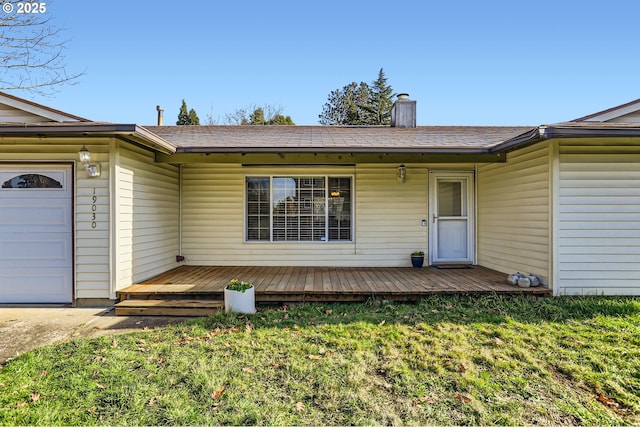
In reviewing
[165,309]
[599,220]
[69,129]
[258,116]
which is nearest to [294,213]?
[165,309]

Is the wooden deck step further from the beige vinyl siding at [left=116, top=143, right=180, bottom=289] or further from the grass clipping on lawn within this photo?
the beige vinyl siding at [left=116, top=143, right=180, bottom=289]

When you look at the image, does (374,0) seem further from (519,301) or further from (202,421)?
(202,421)

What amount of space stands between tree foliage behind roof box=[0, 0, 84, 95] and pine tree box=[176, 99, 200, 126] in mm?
16913

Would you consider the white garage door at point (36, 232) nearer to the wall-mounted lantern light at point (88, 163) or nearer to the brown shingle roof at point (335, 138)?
Result: the wall-mounted lantern light at point (88, 163)

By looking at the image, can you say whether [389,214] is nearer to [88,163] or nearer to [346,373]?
[346,373]

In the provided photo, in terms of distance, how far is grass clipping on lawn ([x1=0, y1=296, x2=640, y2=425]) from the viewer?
2.24 metres

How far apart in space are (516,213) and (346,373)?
14.5ft

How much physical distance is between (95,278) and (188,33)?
936 cm

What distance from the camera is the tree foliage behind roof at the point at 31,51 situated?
5.14m

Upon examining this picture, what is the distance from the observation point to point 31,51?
18.0 feet

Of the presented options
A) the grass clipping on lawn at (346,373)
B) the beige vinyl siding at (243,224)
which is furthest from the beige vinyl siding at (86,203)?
the beige vinyl siding at (243,224)

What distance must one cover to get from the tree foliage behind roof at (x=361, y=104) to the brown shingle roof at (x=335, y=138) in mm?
21101

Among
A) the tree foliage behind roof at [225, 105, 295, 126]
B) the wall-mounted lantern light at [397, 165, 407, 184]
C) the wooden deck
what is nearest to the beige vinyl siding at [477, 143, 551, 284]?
the wooden deck

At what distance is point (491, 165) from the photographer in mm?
6254
